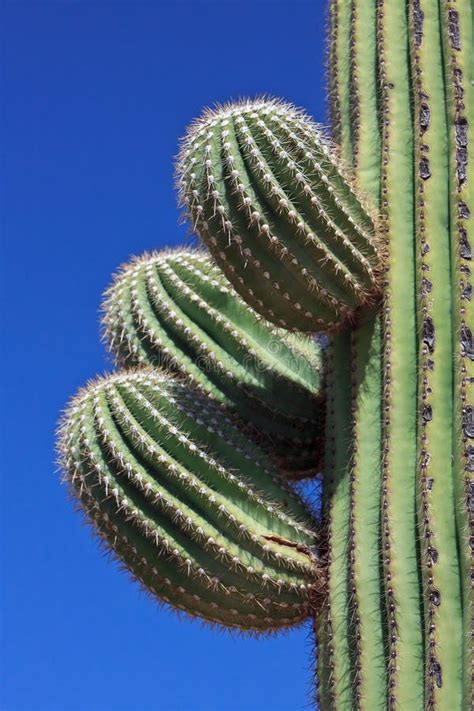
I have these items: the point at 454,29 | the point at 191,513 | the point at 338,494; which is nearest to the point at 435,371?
the point at 338,494

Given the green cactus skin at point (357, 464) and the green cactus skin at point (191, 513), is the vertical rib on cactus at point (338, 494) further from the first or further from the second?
the green cactus skin at point (191, 513)

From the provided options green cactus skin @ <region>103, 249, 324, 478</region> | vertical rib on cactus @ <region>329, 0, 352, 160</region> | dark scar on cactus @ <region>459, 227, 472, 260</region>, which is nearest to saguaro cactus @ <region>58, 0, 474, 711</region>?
dark scar on cactus @ <region>459, 227, 472, 260</region>

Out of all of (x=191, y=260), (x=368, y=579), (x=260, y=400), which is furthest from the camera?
(x=191, y=260)

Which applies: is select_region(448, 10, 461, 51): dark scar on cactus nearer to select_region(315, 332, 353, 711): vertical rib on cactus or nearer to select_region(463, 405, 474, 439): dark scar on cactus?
select_region(315, 332, 353, 711): vertical rib on cactus

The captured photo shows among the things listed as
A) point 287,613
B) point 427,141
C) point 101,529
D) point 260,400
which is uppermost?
point 427,141

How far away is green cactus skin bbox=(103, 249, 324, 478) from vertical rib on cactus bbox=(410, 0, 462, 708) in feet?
2.37

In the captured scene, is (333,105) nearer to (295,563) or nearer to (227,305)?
(227,305)

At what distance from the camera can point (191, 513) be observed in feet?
12.1

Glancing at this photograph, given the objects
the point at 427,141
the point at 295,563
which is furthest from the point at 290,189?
the point at 295,563

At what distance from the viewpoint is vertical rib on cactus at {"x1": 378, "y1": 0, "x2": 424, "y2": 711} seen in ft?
11.0

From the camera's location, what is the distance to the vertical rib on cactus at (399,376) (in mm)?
3350

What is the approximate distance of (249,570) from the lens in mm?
3668

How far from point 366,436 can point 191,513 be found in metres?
0.63

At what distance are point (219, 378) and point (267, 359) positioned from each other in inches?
7.9
